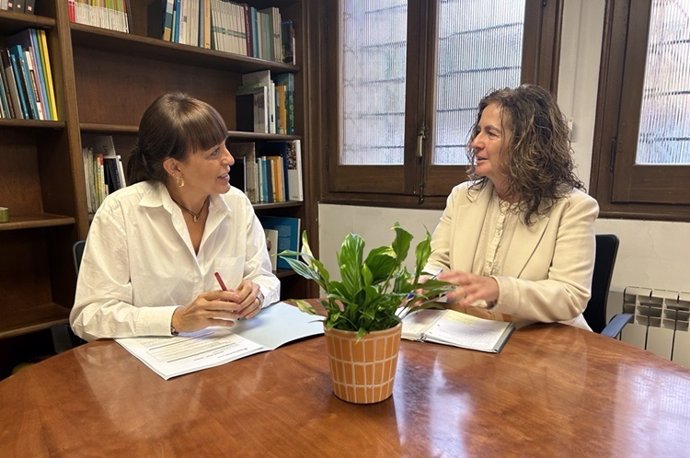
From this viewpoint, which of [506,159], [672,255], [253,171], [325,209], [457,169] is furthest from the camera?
[325,209]

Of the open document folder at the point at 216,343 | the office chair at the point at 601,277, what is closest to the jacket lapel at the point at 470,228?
the office chair at the point at 601,277

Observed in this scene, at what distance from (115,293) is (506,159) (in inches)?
49.5

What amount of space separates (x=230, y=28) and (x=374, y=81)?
2.71 ft

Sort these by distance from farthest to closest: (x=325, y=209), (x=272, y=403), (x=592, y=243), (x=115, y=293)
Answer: (x=325, y=209)
(x=592, y=243)
(x=115, y=293)
(x=272, y=403)

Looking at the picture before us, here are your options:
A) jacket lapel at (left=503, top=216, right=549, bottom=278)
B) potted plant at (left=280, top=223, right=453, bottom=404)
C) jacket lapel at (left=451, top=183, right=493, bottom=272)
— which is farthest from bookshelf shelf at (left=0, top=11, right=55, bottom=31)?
jacket lapel at (left=503, top=216, right=549, bottom=278)

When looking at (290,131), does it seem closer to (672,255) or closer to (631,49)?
(631,49)

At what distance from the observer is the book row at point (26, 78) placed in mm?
1731

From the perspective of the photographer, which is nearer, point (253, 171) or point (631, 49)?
point (631, 49)

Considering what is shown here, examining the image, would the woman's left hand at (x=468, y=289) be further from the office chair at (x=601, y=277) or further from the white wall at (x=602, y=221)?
the white wall at (x=602, y=221)

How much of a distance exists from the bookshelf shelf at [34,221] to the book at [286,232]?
1186 mm

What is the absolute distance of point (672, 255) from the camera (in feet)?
6.23

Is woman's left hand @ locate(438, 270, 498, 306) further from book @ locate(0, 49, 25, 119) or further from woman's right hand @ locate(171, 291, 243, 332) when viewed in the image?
book @ locate(0, 49, 25, 119)

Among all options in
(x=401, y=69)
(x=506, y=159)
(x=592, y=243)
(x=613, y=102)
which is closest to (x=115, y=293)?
(x=506, y=159)

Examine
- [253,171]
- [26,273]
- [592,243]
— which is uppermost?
[253,171]
